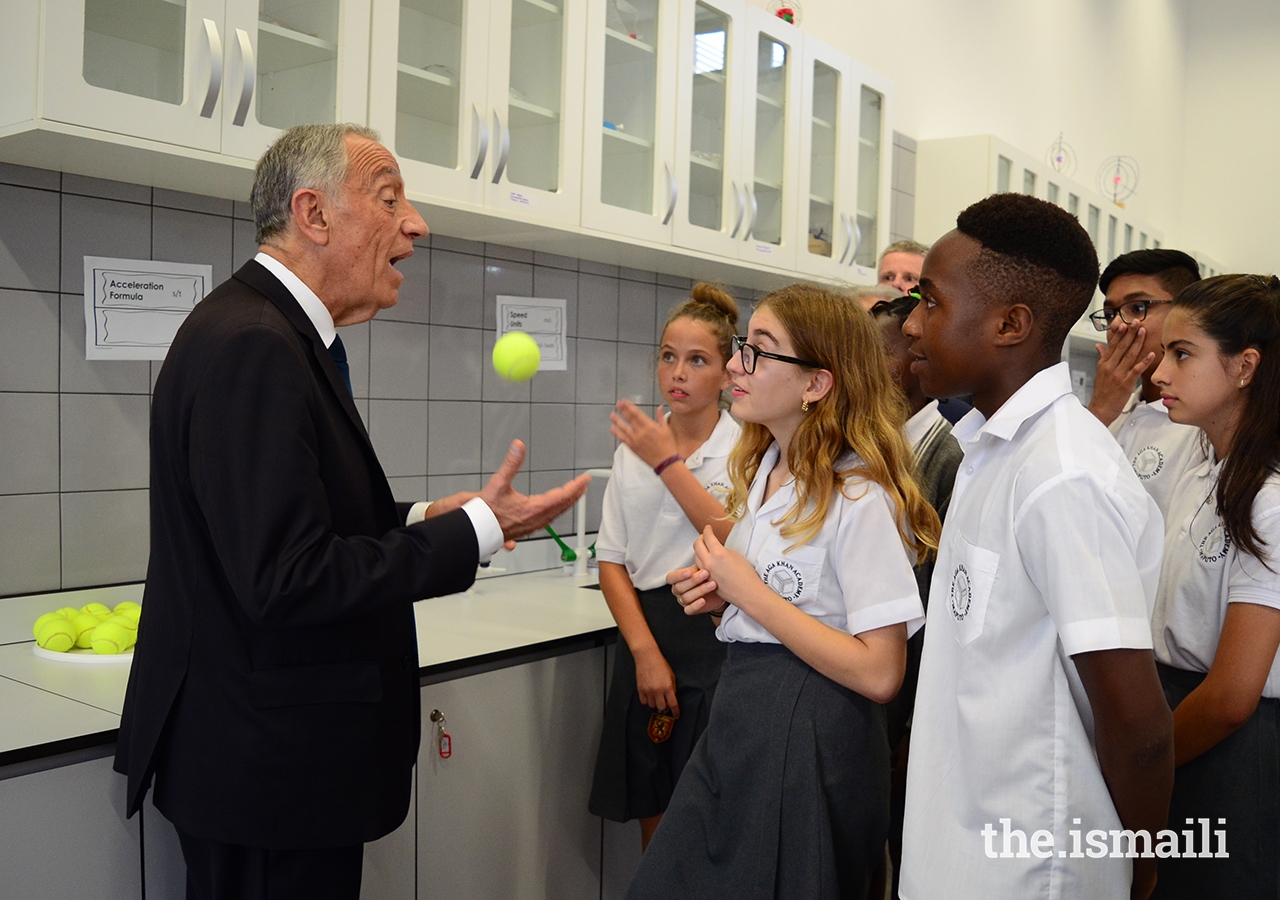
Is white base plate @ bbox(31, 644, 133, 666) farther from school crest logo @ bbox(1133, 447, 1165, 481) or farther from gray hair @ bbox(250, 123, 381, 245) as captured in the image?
school crest logo @ bbox(1133, 447, 1165, 481)

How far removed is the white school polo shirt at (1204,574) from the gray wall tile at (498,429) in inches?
61.3

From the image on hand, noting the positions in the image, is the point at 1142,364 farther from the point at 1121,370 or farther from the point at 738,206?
the point at 738,206

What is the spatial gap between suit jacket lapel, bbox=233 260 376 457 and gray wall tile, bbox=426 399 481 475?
3.75ft

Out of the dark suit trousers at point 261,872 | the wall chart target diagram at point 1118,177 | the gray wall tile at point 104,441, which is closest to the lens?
the dark suit trousers at point 261,872

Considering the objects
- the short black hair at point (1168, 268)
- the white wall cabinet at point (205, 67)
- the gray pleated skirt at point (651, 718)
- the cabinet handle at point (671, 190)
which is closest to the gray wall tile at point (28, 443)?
the white wall cabinet at point (205, 67)

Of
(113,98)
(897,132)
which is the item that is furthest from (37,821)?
(897,132)

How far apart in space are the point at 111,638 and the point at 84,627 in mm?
79

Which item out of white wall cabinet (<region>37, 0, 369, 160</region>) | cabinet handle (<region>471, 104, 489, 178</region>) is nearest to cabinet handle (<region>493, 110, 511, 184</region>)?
cabinet handle (<region>471, 104, 489, 178</region>)

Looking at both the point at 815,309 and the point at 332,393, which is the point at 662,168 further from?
the point at 332,393

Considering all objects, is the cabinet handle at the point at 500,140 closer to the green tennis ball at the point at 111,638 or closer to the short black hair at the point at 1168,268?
the green tennis ball at the point at 111,638

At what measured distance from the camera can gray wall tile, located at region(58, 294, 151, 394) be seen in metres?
1.83

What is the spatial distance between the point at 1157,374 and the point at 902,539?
52 centimetres

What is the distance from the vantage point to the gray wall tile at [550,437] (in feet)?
9.03

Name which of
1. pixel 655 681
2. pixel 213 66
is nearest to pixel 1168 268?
pixel 655 681
